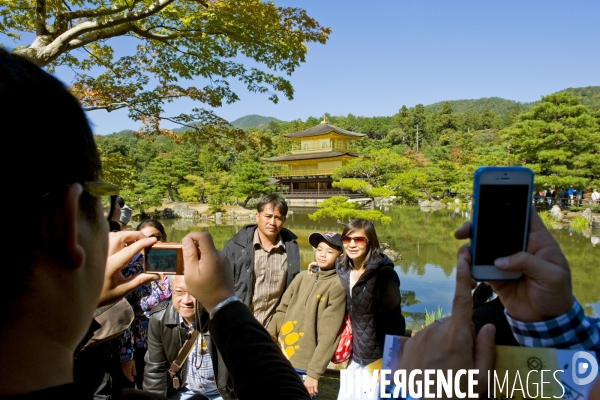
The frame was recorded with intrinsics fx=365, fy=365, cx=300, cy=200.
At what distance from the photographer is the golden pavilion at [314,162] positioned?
23.0 metres

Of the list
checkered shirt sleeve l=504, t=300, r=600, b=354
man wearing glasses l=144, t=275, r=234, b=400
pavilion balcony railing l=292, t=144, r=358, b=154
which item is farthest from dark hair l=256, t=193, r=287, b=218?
pavilion balcony railing l=292, t=144, r=358, b=154

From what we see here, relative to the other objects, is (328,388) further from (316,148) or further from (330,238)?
(316,148)

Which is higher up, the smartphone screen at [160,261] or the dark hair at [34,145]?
the dark hair at [34,145]

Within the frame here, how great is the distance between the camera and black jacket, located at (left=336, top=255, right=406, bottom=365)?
199 cm

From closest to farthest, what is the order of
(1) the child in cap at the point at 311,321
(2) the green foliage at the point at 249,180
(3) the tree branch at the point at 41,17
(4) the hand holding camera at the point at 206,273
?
(4) the hand holding camera at the point at 206,273 → (1) the child in cap at the point at 311,321 → (3) the tree branch at the point at 41,17 → (2) the green foliage at the point at 249,180

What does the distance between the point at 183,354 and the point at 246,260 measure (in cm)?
78

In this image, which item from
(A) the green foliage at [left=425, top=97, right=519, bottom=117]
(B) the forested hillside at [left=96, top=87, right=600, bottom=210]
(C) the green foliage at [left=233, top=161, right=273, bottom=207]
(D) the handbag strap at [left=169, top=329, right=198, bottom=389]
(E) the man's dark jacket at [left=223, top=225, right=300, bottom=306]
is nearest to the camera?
(D) the handbag strap at [left=169, top=329, right=198, bottom=389]

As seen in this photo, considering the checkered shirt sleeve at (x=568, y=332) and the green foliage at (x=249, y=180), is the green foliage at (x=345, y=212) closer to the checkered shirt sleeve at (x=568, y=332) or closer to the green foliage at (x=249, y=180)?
the green foliage at (x=249, y=180)

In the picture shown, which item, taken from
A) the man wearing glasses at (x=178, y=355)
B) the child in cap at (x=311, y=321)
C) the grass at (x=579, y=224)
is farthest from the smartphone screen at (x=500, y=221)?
the grass at (x=579, y=224)

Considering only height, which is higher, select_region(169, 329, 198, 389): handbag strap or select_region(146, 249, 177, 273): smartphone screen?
select_region(146, 249, 177, 273): smartphone screen

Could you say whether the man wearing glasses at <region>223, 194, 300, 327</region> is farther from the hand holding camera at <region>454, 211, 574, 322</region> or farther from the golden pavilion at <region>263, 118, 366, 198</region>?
the golden pavilion at <region>263, 118, 366, 198</region>

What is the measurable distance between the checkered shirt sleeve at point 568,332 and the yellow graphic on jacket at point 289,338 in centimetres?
159

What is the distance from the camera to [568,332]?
592 millimetres

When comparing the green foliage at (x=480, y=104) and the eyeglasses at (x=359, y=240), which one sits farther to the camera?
the green foliage at (x=480, y=104)
